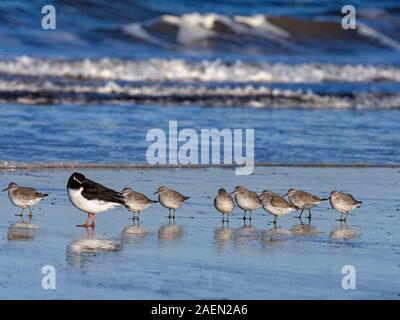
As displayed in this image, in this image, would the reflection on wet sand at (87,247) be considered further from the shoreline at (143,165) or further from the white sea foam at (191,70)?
the white sea foam at (191,70)

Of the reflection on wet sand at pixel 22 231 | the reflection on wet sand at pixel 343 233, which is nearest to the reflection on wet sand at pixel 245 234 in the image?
the reflection on wet sand at pixel 343 233

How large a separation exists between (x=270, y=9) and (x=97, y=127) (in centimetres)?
2149

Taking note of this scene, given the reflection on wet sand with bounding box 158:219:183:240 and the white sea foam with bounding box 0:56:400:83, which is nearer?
the reflection on wet sand with bounding box 158:219:183:240

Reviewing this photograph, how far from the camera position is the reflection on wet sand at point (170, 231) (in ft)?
33.0

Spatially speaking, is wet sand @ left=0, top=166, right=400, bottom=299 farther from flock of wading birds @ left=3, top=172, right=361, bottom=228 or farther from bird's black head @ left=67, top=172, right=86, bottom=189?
bird's black head @ left=67, top=172, right=86, bottom=189

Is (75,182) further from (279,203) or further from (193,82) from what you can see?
(193,82)

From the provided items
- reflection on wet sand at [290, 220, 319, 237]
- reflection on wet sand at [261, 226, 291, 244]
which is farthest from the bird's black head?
reflection on wet sand at [290, 220, 319, 237]

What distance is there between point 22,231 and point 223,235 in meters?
1.85

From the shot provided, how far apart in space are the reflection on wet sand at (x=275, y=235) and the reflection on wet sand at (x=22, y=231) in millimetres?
2113

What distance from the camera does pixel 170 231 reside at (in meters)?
10.4

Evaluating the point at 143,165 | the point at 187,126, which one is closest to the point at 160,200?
the point at 143,165

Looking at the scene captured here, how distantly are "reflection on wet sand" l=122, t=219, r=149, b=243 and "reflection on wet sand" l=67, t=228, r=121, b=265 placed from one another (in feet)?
0.66

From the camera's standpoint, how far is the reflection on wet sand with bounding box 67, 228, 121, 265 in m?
9.05
